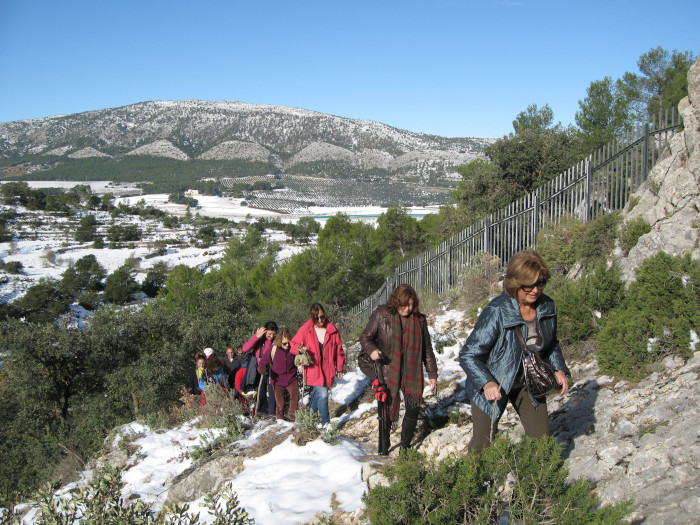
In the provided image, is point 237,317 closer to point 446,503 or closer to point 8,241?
point 446,503

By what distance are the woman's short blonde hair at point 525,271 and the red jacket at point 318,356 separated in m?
2.61

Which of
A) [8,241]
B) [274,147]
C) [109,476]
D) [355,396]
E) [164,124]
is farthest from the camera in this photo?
[164,124]

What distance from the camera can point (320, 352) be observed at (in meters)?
5.13

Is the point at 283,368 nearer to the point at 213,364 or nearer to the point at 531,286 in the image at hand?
the point at 213,364

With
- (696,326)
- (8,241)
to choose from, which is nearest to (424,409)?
(696,326)

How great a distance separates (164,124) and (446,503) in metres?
201

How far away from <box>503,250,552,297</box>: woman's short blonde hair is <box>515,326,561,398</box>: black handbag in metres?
0.26

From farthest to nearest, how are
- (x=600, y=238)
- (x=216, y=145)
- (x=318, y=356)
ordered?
1. (x=216, y=145)
2. (x=600, y=238)
3. (x=318, y=356)

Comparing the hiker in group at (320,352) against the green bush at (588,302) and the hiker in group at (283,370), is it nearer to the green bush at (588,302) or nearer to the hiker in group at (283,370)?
the hiker in group at (283,370)

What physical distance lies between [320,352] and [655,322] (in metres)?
3.03

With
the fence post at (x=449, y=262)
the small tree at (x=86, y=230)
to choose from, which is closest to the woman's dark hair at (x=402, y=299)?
the fence post at (x=449, y=262)

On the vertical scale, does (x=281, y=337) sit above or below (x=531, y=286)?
below

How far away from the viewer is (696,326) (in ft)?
13.3

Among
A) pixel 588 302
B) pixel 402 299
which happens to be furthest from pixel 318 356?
pixel 588 302
